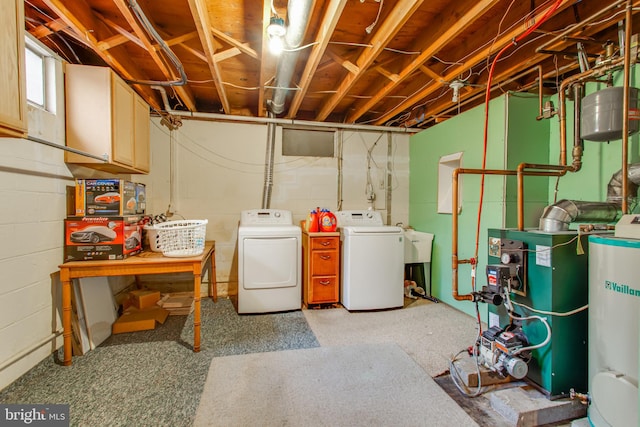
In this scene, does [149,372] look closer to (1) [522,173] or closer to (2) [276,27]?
(2) [276,27]

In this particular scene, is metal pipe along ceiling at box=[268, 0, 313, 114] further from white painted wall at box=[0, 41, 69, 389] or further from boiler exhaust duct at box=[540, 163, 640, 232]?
boiler exhaust duct at box=[540, 163, 640, 232]

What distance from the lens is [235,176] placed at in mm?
3527

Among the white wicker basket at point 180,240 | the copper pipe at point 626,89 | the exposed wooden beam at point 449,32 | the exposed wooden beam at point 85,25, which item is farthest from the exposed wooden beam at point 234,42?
the copper pipe at point 626,89

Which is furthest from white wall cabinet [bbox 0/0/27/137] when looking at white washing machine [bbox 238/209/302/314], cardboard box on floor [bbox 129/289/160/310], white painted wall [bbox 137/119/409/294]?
→ white painted wall [bbox 137/119/409/294]

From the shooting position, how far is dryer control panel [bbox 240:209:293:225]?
326 cm

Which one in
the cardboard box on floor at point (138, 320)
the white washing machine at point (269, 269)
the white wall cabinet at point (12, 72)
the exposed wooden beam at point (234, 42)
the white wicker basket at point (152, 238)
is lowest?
the cardboard box on floor at point (138, 320)

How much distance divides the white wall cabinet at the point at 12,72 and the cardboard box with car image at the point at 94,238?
982mm

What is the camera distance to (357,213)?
139 inches

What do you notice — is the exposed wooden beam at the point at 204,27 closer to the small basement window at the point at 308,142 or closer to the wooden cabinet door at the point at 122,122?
the wooden cabinet door at the point at 122,122

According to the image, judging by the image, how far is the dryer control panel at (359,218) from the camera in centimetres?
346

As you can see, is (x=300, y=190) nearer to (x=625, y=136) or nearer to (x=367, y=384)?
(x=367, y=384)

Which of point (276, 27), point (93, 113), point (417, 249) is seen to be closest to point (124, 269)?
point (93, 113)

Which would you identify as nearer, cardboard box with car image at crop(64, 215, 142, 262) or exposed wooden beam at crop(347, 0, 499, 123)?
exposed wooden beam at crop(347, 0, 499, 123)

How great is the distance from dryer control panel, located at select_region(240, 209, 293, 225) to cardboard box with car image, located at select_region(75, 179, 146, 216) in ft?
4.02
